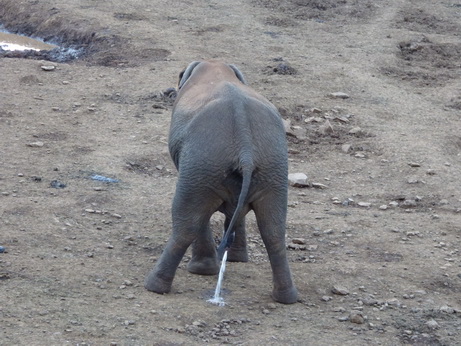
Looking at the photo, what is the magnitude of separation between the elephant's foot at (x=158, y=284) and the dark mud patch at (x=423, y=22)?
9288mm

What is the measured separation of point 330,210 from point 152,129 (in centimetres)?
239

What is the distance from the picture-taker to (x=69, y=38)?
12.7 meters

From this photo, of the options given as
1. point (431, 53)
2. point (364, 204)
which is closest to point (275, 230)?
point (364, 204)

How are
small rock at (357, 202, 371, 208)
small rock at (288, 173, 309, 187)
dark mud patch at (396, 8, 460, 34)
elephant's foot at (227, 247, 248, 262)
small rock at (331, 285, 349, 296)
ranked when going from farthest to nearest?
dark mud patch at (396, 8, 460, 34)
small rock at (288, 173, 309, 187)
small rock at (357, 202, 371, 208)
elephant's foot at (227, 247, 248, 262)
small rock at (331, 285, 349, 296)

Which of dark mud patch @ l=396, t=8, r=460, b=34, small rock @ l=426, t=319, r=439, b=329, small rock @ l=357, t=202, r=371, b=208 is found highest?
small rock @ l=426, t=319, r=439, b=329

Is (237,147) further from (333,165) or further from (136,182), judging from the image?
(333,165)

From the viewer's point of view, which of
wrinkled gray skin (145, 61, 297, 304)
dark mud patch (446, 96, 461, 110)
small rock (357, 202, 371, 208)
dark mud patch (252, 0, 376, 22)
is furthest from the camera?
dark mud patch (252, 0, 376, 22)

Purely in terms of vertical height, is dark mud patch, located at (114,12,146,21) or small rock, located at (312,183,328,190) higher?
dark mud patch, located at (114,12,146,21)

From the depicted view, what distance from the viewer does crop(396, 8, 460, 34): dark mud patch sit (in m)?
14.0

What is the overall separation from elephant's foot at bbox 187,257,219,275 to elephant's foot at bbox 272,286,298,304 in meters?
0.54

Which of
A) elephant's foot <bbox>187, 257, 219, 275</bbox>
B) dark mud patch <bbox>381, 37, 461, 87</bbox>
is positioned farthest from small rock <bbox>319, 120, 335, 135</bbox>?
elephant's foot <bbox>187, 257, 219, 275</bbox>

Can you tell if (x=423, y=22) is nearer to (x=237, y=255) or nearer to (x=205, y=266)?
(x=237, y=255)

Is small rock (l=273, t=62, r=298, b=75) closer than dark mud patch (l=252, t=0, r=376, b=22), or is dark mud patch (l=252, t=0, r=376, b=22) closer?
small rock (l=273, t=62, r=298, b=75)

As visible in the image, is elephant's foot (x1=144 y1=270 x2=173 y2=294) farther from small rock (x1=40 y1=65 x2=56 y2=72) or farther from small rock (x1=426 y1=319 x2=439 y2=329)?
small rock (x1=40 y1=65 x2=56 y2=72)
